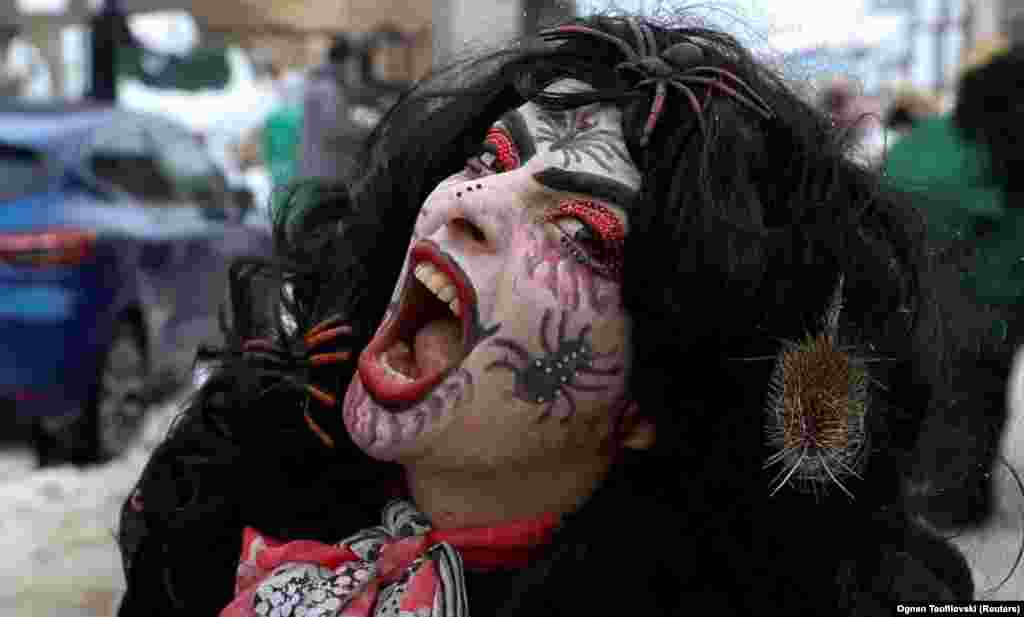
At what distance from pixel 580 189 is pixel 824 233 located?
29 centimetres

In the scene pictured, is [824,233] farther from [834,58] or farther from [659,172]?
[834,58]

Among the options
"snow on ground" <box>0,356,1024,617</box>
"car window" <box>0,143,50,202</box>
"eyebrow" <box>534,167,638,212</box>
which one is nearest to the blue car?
"car window" <box>0,143,50,202</box>

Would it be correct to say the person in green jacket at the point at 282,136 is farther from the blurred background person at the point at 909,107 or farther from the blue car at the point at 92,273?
the blurred background person at the point at 909,107

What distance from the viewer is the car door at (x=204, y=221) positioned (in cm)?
653

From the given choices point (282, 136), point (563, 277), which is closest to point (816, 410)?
point (563, 277)

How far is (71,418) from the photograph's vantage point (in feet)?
18.0

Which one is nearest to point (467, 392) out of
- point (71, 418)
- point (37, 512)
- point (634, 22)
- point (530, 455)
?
point (530, 455)

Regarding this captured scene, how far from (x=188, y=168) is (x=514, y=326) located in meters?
5.68

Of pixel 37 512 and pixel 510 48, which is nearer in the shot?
pixel 510 48

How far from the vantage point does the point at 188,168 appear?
696 cm

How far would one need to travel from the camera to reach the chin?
1569 mm

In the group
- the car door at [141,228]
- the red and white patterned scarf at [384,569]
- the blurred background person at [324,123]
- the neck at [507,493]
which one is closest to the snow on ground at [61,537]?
the car door at [141,228]

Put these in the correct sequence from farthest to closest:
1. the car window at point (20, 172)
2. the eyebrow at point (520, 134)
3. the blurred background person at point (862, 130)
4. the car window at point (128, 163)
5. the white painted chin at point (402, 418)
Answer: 1. the car window at point (128, 163)
2. the car window at point (20, 172)
3. the blurred background person at point (862, 130)
4. the eyebrow at point (520, 134)
5. the white painted chin at point (402, 418)

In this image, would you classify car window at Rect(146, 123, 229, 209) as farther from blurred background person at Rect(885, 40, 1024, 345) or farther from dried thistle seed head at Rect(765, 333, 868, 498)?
dried thistle seed head at Rect(765, 333, 868, 498)
